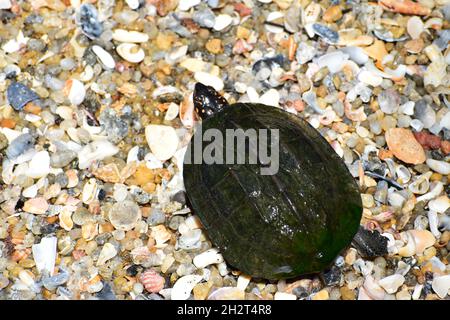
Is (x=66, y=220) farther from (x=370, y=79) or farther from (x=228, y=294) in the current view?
(x=370, y=79)

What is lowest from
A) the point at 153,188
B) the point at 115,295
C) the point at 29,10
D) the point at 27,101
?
the point at 115,295

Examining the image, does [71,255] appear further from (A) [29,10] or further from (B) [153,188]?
(A) [29,10]

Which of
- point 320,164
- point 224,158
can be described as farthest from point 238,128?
point 320,164

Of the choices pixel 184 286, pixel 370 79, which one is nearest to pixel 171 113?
pixel 184 286

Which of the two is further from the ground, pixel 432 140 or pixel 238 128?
pixel 238 128

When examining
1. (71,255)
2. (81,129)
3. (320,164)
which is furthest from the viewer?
(81,129)

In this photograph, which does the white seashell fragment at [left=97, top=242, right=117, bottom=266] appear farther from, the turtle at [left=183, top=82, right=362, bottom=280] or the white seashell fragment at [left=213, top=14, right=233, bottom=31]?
the white seashell fragment at [left=213, top=14, right=233, bottom=31]
